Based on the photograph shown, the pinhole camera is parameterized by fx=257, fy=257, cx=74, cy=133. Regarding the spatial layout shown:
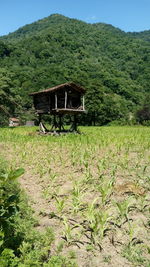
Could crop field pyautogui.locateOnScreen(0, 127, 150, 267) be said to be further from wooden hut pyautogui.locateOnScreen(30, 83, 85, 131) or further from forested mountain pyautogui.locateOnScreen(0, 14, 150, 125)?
forested mountain pyautogui.locateOnScreen(0, 14, 150, 125)

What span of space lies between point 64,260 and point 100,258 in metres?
0.55

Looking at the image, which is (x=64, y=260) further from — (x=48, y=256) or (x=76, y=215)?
(x=76, y=215)

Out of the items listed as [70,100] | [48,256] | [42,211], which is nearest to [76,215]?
[42,211]

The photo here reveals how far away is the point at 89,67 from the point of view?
92.9 metres

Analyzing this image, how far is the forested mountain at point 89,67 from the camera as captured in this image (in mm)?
61700

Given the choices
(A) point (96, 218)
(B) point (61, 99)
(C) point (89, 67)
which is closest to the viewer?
(A) point (96, 218)

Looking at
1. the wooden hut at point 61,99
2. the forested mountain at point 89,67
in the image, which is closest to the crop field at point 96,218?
the wooden hut at point 61,99

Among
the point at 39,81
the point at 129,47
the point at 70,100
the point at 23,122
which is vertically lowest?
the point at 23,122

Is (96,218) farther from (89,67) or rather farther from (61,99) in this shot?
(89,67)

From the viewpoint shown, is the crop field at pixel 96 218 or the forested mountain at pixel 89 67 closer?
the crop field at pixel 96 218

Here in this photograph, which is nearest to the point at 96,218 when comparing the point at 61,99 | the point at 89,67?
the point at 61,99

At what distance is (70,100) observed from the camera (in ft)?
79.0

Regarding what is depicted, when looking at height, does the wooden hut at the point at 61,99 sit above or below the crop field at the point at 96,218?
above

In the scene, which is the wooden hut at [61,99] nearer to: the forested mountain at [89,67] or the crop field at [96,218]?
the crop field at [96,218]
